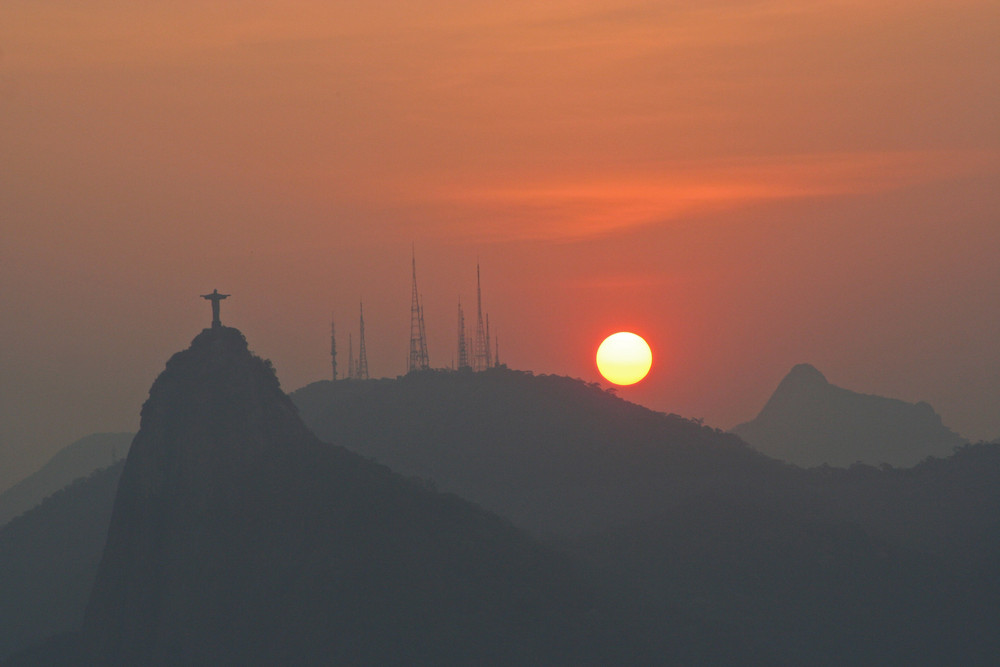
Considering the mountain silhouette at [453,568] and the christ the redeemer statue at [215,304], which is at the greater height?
the christ the redeemer statue at [215,304]

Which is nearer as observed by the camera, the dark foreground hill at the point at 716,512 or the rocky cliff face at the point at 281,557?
the rocky cliff face at the point at 281,557

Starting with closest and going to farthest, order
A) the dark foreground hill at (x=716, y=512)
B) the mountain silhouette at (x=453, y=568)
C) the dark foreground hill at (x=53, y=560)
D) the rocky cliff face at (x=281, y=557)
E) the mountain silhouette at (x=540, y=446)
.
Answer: the rocky cliff face at (x=281, y=557)
the mountain silhouette at (x=453, y=568)
the dark foreground hill at (x=716, y=512)
the dark foreground hill at (x=53, y=560)
the mountain silhouette at (x=540, y=446)

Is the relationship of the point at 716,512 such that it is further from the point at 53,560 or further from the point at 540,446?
the point at 53,560

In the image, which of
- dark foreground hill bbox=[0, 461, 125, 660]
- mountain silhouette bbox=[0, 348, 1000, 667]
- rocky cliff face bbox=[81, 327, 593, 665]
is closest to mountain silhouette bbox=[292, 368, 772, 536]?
mountain silhouette bbox=[0, 348, 1000, 667]

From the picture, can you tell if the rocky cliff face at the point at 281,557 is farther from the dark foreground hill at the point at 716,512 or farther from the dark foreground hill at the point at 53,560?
the dark foreground hill at the point at 53,560

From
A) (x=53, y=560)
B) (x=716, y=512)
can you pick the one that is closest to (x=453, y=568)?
(x=716, y=512)

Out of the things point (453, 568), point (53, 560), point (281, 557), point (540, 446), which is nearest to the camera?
point (453, 568)

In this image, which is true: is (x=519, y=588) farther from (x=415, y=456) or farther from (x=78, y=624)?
(x=415, y=456)

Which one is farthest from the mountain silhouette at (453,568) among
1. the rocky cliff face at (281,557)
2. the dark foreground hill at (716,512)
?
A: the dark foreground hill at (716,512)

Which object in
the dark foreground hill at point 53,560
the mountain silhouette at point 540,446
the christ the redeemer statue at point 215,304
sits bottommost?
the dark foreground hill at point 53,560
